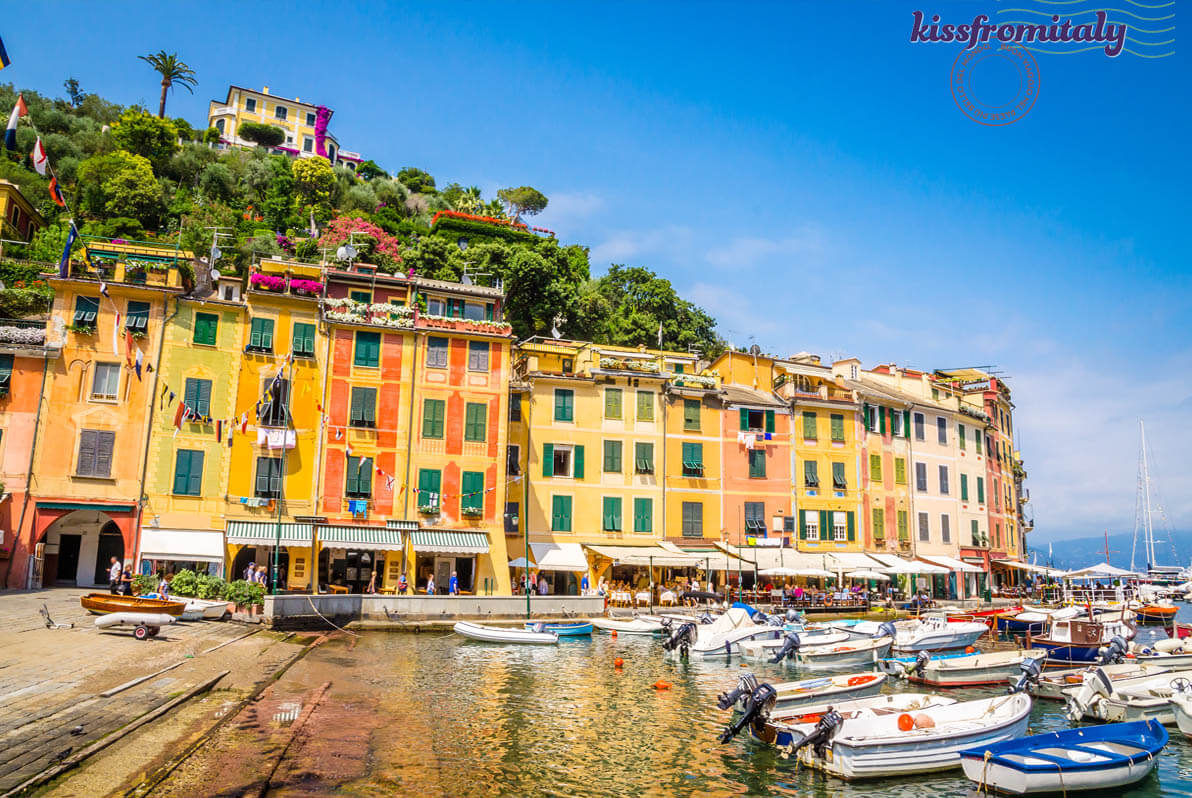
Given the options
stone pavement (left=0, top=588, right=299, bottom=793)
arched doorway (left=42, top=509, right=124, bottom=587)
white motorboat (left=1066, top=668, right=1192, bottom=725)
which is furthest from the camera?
arched doorway (left=42, top=509, right=124, bottom=587)

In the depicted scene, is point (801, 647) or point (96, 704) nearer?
point (96, 704)

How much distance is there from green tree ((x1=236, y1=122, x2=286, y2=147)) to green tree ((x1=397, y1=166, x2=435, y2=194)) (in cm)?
1543

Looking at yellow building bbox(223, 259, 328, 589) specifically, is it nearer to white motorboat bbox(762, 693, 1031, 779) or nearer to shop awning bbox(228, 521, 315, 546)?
shop awning bbox(228, 521, 315, 546)

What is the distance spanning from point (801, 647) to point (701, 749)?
15292 mm

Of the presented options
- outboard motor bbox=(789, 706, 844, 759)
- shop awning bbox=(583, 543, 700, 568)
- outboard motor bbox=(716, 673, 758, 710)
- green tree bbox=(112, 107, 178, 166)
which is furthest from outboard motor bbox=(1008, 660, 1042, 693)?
green tree bbox=(112, 107, 178, 166)

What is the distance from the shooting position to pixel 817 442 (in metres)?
52.6

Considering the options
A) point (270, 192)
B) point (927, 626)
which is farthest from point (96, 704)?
point (270, 192)

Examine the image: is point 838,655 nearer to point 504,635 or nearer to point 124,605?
point 504,635

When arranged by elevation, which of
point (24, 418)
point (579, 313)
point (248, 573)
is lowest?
point (248, 573)

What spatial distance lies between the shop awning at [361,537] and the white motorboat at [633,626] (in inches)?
402

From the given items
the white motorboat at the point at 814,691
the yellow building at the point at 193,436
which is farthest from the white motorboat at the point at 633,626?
the yellow building at the point at 193,436

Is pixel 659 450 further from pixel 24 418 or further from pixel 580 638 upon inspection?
pixel 24 418

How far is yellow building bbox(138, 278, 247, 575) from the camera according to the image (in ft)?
121

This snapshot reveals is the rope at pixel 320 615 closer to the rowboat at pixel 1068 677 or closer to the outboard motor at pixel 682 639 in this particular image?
the outboard motor at pixel 682 639
